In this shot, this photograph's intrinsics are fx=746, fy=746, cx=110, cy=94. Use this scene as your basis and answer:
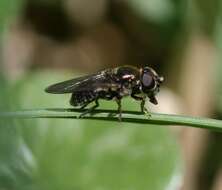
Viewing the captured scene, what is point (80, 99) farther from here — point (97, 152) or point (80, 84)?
point (97, 152)

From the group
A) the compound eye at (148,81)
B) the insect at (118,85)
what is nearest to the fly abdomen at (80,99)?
the insect at (118,85)

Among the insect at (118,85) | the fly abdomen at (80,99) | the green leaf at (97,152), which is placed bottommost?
the green leaf at (97,152)

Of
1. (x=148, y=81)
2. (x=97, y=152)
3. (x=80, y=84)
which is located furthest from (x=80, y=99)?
(x=97, y=152)

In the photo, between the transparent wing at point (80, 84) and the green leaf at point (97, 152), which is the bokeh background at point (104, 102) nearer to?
the green leaf at point (97, 152)

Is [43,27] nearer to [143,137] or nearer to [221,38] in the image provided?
[221,38]

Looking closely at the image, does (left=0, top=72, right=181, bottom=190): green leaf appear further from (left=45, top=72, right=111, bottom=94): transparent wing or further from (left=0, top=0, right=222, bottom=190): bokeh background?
(left=45, top=72, right=111, bottom=94): transparent wing

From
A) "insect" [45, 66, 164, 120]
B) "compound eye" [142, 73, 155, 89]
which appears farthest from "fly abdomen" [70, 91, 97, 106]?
"compound eye" [142, 73, 155, 89]

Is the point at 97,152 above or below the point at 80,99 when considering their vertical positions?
below
